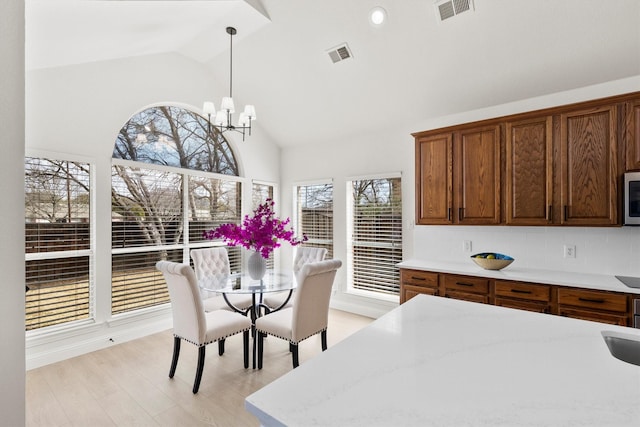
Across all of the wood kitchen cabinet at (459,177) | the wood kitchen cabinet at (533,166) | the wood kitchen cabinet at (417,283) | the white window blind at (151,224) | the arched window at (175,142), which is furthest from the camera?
the arched window at (175,142)

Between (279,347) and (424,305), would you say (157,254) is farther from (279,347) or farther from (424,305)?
(424,305)

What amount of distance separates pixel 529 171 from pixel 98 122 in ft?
14.7

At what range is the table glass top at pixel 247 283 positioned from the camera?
288 cm

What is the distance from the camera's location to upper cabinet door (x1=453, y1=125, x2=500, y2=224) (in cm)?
313

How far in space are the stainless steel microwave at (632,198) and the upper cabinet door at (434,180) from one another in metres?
1.37

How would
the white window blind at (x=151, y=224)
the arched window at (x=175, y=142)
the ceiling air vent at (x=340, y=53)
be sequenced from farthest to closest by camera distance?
the arched window at (x=175, y=142) < the white window blind at (x=151, y=224) < the ceiling air vent at (x=340, y=53)

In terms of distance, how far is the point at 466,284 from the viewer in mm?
3057

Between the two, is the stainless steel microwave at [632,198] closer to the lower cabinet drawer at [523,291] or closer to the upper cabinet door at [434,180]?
the lower cabinet drawer at [523,291]

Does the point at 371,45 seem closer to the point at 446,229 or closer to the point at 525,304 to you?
the point at 446,229

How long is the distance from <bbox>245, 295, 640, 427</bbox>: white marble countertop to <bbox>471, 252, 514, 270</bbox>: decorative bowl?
175 cm

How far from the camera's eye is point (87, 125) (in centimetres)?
329

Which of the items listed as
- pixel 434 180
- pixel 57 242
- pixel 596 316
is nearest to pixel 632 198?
pixel 596 316

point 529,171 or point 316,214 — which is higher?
point 529,171

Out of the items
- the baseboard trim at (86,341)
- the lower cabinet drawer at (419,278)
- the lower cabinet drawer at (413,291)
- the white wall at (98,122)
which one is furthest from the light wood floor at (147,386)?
the lower cabinet drawer at (419,278)
